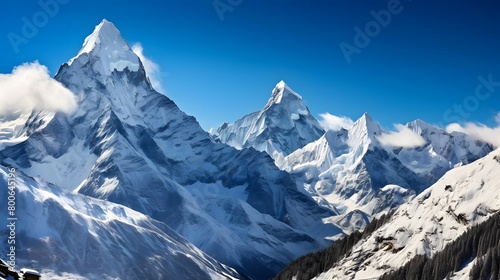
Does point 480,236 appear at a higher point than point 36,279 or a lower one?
higher

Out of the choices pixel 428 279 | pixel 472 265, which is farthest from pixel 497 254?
pixel 428 279

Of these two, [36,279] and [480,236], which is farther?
[480,236]

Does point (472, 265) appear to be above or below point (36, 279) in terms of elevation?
above

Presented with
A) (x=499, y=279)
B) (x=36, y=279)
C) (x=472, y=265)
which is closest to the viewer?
(x=36, y=279)

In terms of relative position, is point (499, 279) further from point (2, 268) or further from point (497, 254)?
point (2, 268)

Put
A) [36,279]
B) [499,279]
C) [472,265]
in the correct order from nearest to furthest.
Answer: [36,279] → [499,279] → [472,265]

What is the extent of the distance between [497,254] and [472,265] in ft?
30.2

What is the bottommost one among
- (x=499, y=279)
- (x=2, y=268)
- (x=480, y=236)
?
(x=2, y=268)

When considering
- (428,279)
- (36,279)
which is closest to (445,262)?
(428,279)

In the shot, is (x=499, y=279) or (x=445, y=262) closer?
(x=499, y=279)

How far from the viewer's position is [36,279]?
3741cm

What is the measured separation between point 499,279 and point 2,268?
15517cm

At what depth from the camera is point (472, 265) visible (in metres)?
187

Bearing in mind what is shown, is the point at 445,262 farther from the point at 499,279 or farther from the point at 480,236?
the point at 499,279
